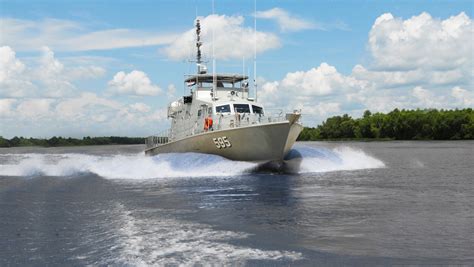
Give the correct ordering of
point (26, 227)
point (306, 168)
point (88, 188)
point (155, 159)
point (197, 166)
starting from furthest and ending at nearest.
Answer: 1. point (155, 159)
2. point (306, 168)
3. point (197, 166)
4. point (88, 188)
5. point (26, 227)

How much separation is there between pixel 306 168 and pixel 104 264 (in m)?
23.9

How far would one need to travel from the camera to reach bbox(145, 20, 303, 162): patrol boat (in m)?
28.7

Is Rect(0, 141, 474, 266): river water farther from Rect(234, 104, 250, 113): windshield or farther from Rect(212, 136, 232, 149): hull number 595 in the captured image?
Rect(234, 104, 250, 113): windshield

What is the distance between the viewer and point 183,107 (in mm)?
38188

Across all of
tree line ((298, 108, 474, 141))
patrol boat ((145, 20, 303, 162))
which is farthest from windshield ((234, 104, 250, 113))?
tree line ((298, 108, 474, 141))

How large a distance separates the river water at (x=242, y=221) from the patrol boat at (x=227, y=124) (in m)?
1.95

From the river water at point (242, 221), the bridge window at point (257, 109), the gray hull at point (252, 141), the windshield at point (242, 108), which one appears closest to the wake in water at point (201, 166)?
the gray hull at point (252, 141)

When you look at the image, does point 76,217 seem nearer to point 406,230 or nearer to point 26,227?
point 26,227

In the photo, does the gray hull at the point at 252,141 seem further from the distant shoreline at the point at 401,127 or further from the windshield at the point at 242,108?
the distant shoreline at the point at 401,127

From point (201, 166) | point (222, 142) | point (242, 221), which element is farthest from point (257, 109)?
point (242, 221)

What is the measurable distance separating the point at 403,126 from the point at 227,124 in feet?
384

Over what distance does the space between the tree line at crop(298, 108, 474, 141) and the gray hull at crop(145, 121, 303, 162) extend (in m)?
109

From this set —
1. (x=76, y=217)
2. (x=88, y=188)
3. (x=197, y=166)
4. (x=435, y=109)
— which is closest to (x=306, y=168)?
(x=197, y=166)

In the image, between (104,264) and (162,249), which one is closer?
(104,264)
